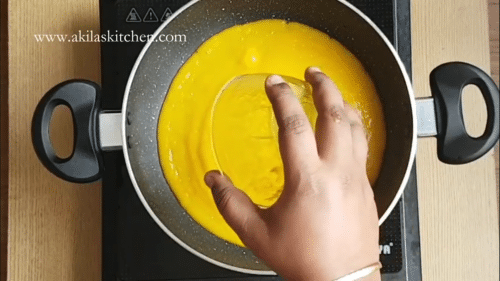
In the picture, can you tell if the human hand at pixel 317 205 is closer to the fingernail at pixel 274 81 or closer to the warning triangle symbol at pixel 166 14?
the fingernail at pixel 274 81

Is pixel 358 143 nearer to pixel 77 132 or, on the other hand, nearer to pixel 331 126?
pixel 331 126

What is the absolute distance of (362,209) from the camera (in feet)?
1.28

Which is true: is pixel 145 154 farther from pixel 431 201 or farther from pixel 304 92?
pixel 431 201

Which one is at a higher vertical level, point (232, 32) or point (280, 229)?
point (232, 32)

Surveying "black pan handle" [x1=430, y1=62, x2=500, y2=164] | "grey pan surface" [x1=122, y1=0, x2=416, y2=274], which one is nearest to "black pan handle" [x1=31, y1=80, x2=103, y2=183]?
"grey pan surface" [x1=122, y1=0, x2=416, y2=274]

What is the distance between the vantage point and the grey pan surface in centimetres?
51

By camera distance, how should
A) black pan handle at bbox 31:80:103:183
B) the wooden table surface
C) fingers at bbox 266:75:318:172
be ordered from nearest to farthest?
fingers at bbox 266:75:318:172 < black pan handle at bbox 31:80:103:183 < the wooden table surface

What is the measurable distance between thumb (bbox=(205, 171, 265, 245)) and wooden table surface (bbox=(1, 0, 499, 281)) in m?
0.21

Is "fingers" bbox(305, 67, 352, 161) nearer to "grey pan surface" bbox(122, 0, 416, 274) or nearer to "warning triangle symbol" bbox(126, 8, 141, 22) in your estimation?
"grey pan surface" bbox(122, 0, 416, 274)

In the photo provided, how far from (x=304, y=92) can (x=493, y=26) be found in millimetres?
334

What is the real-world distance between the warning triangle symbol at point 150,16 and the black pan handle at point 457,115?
0.28 metres

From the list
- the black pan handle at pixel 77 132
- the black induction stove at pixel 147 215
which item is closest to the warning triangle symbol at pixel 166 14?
the black induction stove at pixel 147 215

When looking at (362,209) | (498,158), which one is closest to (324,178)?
(362,209)

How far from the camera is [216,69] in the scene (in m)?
0.58
